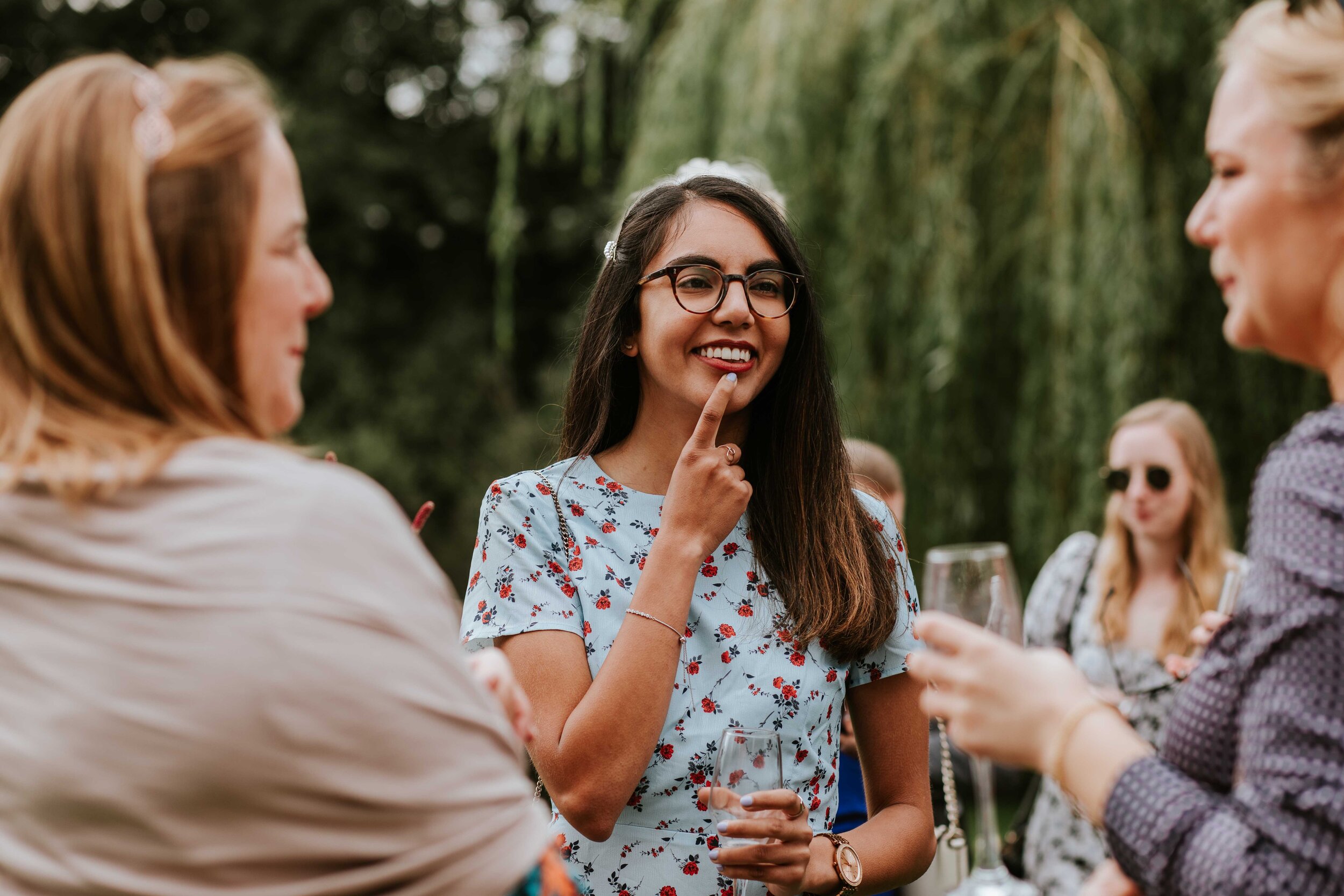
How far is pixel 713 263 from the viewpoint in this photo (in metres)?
2.29

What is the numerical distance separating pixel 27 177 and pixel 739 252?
1.35 m

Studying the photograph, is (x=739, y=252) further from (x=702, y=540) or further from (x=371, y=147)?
(x=371, y=147)

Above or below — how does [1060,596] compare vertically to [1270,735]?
below

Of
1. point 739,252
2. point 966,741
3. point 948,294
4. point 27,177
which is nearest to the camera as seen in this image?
point 27,177

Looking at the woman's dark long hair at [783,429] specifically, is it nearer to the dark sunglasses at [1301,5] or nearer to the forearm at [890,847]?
the forearm at [890,847]

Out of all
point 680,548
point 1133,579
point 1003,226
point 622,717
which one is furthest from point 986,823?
point 1003,226

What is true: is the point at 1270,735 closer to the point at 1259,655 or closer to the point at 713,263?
the point at 1259,655

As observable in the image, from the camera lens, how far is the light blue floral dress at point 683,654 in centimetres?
202

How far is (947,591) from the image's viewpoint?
60.4 inches

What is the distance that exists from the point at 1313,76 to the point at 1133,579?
3385mm

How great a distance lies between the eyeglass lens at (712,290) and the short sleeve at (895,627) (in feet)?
1.44

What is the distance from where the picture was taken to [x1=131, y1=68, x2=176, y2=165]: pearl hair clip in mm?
1245

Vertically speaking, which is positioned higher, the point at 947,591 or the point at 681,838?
the point at 947,591

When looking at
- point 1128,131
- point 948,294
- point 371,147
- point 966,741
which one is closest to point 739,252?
point 966,741
